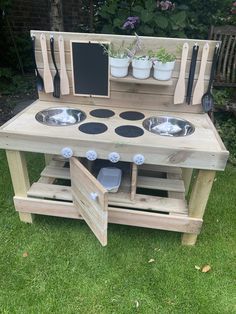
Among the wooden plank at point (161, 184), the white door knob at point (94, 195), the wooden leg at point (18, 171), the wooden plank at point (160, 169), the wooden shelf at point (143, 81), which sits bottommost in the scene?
the wooden plank at point (160, 169)

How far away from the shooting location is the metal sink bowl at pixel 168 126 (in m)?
1.72

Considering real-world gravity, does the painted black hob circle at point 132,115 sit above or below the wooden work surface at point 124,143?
above

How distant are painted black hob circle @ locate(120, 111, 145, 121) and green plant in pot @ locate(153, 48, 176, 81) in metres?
0.26

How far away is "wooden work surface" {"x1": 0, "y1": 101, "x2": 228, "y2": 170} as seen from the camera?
4.97 feet

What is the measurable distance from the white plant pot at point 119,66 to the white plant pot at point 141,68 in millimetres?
46

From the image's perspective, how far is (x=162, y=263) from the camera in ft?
5.89

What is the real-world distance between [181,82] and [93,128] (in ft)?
2.01

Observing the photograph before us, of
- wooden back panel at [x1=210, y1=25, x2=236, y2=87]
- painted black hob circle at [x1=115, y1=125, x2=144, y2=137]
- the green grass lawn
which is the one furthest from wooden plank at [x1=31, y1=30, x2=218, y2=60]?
wooden back panel at [x1=210, y1=25, x2=236, y2=87]

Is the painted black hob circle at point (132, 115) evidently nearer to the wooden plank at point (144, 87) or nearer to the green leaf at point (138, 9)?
the wooden plank at point (144, 87)

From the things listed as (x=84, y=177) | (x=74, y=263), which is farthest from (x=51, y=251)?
(x=84, y=177)

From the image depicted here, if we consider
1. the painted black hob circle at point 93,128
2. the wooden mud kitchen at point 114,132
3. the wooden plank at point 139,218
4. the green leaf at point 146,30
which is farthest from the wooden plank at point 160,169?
the green leaf at point 146,30

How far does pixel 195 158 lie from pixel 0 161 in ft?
6.19

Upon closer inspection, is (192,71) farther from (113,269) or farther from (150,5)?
(150,5)

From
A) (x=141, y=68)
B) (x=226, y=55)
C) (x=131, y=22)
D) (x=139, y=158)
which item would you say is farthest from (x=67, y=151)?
(x=226, y=55)
